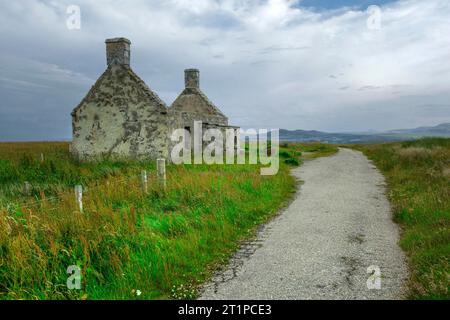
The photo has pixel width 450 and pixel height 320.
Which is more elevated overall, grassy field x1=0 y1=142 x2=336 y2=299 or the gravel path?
grassy field x1=0 y1=142 x2=336 y2=299

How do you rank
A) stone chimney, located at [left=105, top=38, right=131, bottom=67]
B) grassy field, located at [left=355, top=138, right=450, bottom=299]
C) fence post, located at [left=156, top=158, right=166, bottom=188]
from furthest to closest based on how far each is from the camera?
stone chimney, located at [left=105, top=38, right=131, bottom=67] → fence post, located at [left=156, top=158, right=166, bottom=188] → grassy field, located at [left=355, top=138, right=450, bottom=299]

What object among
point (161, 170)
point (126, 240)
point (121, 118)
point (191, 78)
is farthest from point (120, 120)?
point (126, 240)

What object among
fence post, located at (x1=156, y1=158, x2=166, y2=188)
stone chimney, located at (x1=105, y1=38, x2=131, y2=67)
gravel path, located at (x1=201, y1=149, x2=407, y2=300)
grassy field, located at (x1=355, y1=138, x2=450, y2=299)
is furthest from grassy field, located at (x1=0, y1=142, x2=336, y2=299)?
stone chimney, located at (x1=105, y1=38, x2=131, y2=67)

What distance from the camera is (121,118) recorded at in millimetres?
18594

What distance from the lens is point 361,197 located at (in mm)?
12211

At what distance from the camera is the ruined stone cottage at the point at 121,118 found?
1806cm

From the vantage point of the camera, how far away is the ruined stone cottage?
1806cm

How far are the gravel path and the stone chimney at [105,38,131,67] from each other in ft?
42.8

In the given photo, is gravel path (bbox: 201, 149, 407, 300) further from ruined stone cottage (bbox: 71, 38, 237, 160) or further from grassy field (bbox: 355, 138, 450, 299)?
ruined stone cottage (bbox: 71, 38, 237, 160)

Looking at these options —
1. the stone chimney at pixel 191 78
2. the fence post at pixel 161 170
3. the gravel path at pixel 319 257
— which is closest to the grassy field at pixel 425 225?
the gravel path at pixel 319 257

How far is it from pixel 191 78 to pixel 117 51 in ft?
30.9

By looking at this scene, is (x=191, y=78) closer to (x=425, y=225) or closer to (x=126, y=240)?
(x=425, y=225)

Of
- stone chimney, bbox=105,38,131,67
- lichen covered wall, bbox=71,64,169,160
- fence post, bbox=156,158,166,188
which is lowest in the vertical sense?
fence post, bbox=156,158,166,188
